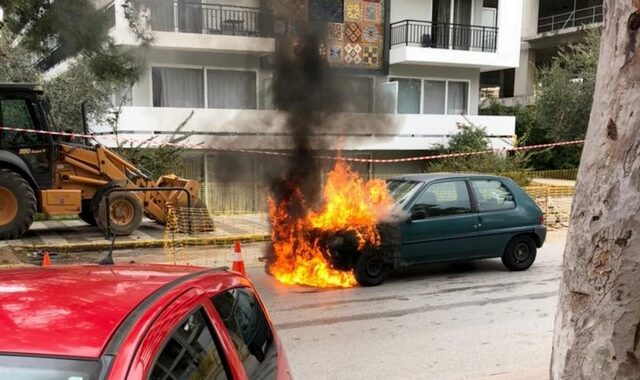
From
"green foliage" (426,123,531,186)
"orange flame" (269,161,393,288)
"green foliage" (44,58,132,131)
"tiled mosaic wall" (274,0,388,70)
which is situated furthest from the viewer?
"green foliage" (426,123,531,186)

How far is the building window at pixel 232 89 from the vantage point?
9.77 m

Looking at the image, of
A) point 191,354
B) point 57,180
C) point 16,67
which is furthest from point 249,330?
point 16,67

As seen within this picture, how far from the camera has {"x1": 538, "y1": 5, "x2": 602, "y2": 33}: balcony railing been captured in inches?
1215

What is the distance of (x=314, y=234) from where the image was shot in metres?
7.33

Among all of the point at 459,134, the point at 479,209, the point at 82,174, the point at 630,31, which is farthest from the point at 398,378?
the point at 459,134

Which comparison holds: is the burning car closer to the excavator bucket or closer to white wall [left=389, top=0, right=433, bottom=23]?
the excavator bucket

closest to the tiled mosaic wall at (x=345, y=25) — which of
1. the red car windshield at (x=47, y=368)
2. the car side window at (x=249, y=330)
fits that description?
the car side window at (x=249, y=330)

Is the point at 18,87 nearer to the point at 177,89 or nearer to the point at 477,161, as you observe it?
the point at 177,89

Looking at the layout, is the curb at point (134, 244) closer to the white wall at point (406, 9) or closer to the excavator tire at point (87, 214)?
the excavator tire at point (87, 214)

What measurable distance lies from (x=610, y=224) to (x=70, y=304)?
6.31 feet

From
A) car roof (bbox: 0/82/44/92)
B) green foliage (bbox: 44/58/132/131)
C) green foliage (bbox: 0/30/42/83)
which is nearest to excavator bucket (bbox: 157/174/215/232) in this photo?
car roof (bbox: 0/82/44/92)

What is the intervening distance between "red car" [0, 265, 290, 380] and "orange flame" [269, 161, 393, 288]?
4.85 metres

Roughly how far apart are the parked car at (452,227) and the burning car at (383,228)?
1 cm

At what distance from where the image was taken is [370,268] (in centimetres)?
753
